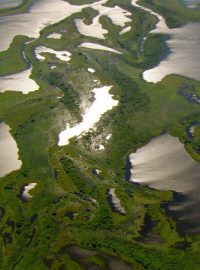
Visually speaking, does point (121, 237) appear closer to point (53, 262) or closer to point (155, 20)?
point (53, 262)

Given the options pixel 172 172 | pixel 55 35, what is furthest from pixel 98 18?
pixel 172 172

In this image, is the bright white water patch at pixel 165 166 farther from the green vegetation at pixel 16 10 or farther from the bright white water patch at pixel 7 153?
the green vegetation at pixel 16 10

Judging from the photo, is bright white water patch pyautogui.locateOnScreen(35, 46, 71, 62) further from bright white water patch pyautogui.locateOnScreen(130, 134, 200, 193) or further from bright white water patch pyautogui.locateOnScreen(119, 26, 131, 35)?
bright white water patch pyautogui.locateOnScreen(130, 134, 200, 193)

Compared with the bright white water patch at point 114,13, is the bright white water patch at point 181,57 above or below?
below

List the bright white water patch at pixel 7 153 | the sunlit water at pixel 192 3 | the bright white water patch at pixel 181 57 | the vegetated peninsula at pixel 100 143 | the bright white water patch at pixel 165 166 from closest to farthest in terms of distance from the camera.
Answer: the vegetated peninsula at pixel 100 143 → the bright white water patch at pixel 165 166 → the bright white water patch at pixel 7 153 → the bright white water patch at pixel 181 57 → the sunlit water at pixel 192 3

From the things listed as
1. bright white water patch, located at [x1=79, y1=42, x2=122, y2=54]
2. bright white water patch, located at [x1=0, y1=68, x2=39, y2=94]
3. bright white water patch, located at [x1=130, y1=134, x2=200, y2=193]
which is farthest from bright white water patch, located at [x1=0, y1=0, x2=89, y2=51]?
bright white water patch, located at [x1=130, y1=134, x2=200, y2=193]

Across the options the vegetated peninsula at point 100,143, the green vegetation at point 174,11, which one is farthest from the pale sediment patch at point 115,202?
the green vegetation at point 174,11
